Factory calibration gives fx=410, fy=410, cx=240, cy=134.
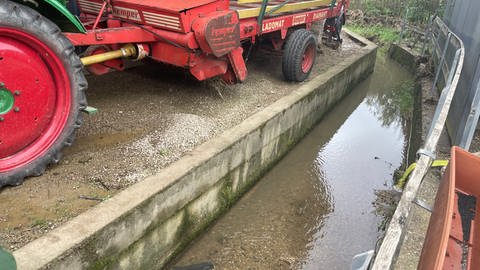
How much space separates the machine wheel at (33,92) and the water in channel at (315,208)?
1.47m

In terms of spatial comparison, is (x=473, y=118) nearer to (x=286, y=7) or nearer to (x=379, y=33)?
(x=286, y=7)

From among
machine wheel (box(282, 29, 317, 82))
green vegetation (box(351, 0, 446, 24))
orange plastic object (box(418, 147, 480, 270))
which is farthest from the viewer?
green vegetation (box(351, 0, 446, 24))

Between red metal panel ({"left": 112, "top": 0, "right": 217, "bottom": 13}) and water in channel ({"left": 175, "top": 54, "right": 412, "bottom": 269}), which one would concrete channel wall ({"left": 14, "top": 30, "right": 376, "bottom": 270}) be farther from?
red metal panel ({"left": 112, "top": 0, "right": 217, "bottom": 13})

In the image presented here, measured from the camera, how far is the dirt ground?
2723 mm

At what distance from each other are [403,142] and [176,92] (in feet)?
12.9

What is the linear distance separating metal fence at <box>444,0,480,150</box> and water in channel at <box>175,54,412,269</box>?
3.99 feet

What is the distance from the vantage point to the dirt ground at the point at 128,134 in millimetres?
2723

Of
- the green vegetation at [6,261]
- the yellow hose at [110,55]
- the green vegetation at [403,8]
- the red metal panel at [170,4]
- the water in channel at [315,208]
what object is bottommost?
the water in channel at [315,208]

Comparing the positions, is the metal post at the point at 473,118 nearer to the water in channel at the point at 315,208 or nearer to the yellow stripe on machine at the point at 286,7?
the water in channel at the point at 315,208

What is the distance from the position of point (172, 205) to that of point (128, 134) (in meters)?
0.95

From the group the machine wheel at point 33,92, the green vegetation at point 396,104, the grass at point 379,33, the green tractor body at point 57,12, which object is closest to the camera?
the machine wheel at point 33,92

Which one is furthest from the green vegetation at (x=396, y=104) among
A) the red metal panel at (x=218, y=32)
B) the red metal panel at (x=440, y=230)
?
the red metal panel at (x=440, y=230)

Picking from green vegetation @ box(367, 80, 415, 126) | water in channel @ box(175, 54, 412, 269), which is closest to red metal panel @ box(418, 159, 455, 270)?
water in channel @ box(175, 54, 412, 269)

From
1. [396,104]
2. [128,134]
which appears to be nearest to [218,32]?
[128,134]
